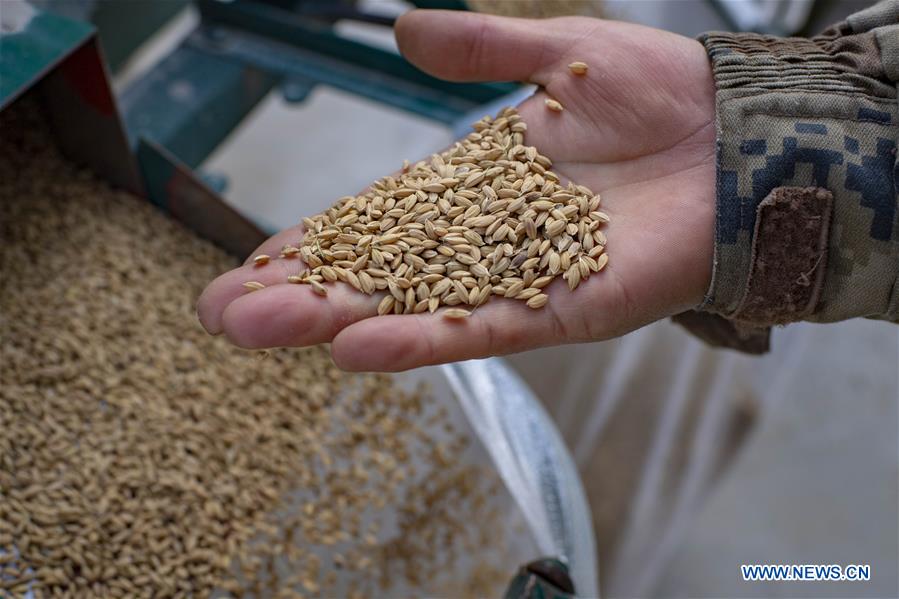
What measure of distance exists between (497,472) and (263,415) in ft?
1.17

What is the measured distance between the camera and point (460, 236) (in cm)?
93

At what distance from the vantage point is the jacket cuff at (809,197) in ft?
2.85

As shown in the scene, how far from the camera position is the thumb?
109 centimetres

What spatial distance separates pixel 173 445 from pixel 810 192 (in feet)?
2.72

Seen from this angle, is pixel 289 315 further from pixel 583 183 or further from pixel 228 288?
pixel 583 183

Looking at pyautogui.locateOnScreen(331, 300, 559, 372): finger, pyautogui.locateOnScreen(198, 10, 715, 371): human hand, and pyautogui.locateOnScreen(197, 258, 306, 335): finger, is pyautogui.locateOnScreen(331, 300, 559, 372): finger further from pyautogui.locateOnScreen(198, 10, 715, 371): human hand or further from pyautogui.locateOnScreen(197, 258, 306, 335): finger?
pyautogui.locateOnScreen(197, 258, 306, 335): finger

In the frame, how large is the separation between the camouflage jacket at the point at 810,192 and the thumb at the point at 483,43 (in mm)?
260

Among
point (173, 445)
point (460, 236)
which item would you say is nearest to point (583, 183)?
point (460, 236)

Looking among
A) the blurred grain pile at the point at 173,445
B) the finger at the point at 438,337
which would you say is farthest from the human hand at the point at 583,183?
the blurred grain pile at the point at 173,445

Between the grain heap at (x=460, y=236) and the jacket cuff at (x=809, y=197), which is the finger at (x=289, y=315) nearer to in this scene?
the grain heap at (x=460, y=236)

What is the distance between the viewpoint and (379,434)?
1213 millimetres

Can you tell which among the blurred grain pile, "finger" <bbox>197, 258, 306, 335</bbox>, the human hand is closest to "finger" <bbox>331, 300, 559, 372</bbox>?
the human hand

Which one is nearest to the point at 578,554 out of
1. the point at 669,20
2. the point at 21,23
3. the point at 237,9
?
the point at 21,23

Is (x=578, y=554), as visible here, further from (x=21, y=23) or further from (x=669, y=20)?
(x=669, y=20)
